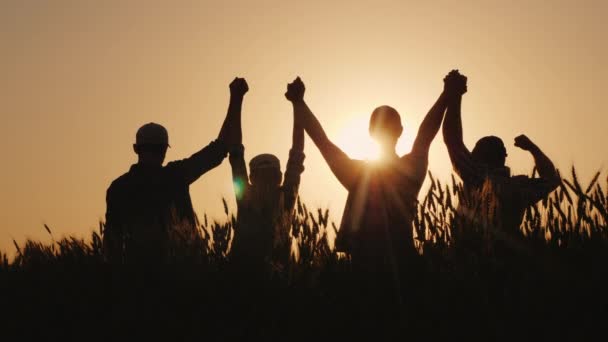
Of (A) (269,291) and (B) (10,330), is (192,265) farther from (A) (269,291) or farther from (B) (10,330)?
(B) (10,330)

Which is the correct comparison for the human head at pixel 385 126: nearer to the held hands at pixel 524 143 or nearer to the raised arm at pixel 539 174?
the raised arm at pixel 539 174

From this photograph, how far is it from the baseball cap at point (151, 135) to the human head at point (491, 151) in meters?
2.05

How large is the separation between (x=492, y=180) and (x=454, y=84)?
549mm

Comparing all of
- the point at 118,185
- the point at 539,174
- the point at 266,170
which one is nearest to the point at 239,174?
the point at 266,170

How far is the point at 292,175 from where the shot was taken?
4117 mm

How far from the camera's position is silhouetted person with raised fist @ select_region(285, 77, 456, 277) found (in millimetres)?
3480

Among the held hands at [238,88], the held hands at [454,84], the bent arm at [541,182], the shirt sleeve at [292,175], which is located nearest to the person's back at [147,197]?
the held hands at [238,88]

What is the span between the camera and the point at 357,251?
137 inches

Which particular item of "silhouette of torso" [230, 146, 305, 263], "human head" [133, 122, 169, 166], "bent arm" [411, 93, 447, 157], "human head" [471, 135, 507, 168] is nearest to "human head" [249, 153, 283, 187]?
"silhouette of torso" [230, 146, 305, 263]

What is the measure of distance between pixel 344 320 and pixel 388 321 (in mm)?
181

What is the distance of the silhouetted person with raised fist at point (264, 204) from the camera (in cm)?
Answer: 343

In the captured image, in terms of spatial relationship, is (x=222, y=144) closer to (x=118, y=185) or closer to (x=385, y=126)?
(x=118, y=185)

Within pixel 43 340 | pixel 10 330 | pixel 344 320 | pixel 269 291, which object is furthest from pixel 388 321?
pixel 10 330

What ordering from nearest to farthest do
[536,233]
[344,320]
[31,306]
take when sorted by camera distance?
[344,320] < [536,233] < [31,306]
